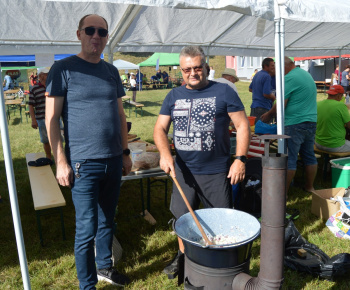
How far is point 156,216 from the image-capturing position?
4.20 metres

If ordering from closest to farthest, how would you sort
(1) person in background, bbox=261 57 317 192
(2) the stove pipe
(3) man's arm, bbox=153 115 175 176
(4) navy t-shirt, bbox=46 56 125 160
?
1. (2) the stove pipe
2. (4) navy t-shirt, bbox=46 56 125 160
3. (3) man's arm, bbox=153 115 175 176
4. (1) person in background, bbox=261 57 317 192

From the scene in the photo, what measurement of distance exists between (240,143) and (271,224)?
2.40ft

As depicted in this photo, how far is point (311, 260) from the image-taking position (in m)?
2.98

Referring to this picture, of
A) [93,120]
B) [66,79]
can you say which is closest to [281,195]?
[93,120]

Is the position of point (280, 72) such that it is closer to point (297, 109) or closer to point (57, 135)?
point (297, 109)

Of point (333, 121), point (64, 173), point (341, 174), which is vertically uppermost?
point (64, 173)

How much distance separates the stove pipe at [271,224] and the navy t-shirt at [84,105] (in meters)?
1.05

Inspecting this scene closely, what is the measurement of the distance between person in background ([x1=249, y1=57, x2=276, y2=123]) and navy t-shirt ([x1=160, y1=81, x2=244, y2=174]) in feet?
14.2

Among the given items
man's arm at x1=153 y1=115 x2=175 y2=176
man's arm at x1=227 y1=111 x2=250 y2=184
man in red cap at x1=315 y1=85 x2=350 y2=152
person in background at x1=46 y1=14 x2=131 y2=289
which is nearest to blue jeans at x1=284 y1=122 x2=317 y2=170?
man in red cap at x1=315 y1=85 x2=350 y2=152

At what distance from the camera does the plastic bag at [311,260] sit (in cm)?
278

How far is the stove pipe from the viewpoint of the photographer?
1.88 meters

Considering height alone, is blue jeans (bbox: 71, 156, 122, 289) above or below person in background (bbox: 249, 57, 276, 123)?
below

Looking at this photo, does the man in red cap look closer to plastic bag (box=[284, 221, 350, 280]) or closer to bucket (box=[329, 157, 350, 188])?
bucket (box=[329, 157, 350, 188])

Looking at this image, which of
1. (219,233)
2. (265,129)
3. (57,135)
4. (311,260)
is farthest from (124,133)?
(265,129)
